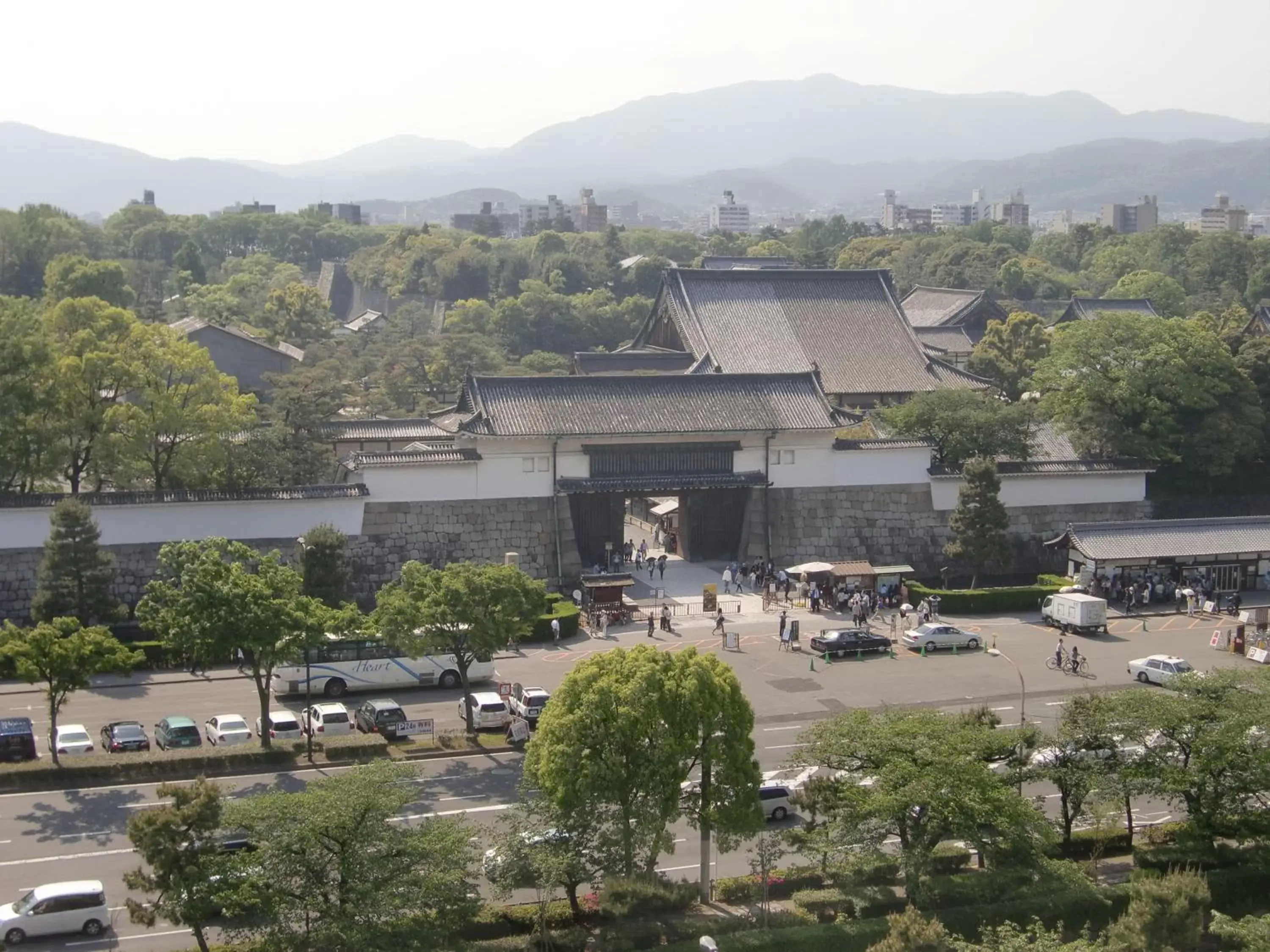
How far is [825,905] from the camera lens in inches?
776

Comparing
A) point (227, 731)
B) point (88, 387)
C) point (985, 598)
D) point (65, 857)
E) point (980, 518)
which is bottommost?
point (65, 857)

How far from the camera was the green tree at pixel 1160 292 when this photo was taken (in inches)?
3182

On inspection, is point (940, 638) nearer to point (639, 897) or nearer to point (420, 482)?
point (420, 482)

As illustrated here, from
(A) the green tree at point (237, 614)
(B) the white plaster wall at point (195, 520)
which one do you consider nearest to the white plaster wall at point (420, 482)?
(B) the white plaster wall at point (195, 520)

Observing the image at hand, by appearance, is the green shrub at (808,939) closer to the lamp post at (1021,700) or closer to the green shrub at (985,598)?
the lamp post at (1021,700)

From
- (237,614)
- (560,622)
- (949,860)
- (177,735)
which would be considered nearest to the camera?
(949,860)

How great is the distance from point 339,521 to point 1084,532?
66.1 feet

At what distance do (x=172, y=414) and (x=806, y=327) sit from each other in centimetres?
2472

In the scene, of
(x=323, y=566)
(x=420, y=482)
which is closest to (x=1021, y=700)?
(x=323, y=566)

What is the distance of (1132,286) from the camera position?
83438mm

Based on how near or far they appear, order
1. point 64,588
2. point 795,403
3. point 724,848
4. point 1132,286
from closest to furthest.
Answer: point 724,848 → point 64,588 → point 795,403 → point 1132,286

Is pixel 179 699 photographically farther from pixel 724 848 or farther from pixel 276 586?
pixel 724 848

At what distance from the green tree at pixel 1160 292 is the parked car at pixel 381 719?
62.7m

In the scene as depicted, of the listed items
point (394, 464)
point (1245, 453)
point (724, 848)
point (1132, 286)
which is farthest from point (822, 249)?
point (724, 848)
